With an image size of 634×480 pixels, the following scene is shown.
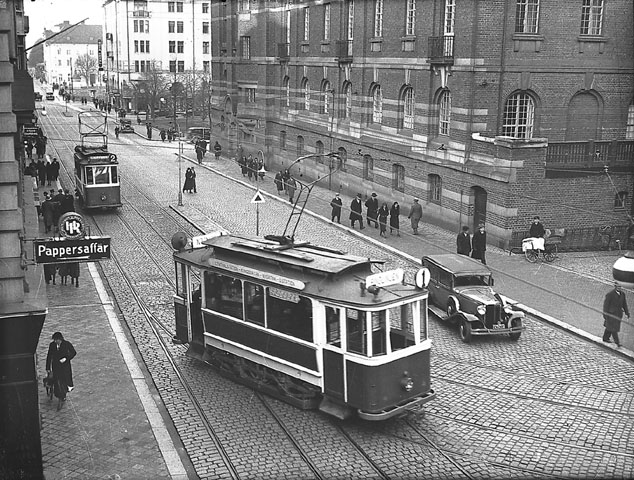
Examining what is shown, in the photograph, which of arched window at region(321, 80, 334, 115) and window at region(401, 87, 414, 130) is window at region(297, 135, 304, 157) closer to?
arched window at region(321, 80, 334, 115)

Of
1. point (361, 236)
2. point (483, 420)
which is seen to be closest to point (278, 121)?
point (361, 236)

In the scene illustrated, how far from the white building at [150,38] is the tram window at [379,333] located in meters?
53.1

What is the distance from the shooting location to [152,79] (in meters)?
76.6

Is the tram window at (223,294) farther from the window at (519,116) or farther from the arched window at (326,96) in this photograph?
the arched window at (326,96)

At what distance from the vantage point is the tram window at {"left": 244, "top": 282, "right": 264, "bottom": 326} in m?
15.3

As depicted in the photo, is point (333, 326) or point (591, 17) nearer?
point (333, 326)

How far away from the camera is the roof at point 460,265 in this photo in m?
20.3

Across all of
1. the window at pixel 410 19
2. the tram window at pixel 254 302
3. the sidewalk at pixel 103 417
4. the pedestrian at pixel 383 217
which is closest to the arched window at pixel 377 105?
the window at pixel 410 19

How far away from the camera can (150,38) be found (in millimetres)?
71500

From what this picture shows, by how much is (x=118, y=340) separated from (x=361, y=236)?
1380 centimetres

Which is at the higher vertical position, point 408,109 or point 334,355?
point 408,109

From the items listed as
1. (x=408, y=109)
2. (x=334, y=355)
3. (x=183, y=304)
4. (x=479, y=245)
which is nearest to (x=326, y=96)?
(x=408, y=109)

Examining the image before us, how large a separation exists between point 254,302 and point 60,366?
3709 mm

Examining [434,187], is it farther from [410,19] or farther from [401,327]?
[401,327]
